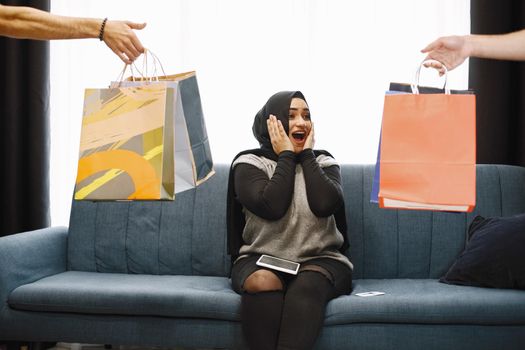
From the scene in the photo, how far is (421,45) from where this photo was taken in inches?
122

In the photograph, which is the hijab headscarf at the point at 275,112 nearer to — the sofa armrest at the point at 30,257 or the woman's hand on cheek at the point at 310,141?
the woman's hand on cheek at the point at 310,141

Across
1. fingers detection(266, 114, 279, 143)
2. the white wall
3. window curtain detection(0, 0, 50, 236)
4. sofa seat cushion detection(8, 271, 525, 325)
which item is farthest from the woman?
window curtain detection(0, 0, 50, 236)

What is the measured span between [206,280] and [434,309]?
950 millimetres

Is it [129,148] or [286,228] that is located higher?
[129,148]

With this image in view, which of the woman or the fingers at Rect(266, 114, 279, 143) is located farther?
the fingers at Rect(266, 114, 279, 143)

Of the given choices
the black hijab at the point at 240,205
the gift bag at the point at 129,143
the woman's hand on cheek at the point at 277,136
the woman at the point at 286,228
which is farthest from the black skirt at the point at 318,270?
the gift bag at the point at 129,143

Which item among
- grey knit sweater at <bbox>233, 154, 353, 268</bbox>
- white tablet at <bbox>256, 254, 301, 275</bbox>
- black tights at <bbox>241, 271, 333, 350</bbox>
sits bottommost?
black tights at <bbox>241, 271, 333, 350</bbox>

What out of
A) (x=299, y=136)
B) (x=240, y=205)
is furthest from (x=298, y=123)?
(x=240, y=205)

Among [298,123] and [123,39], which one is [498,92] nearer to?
[298,123]

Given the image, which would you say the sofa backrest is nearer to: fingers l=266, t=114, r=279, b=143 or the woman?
the woman

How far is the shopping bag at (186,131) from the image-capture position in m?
1.85

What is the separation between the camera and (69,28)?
5.76 feet

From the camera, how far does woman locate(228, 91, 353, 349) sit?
7.07 feet

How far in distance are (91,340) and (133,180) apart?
0.95 metres
